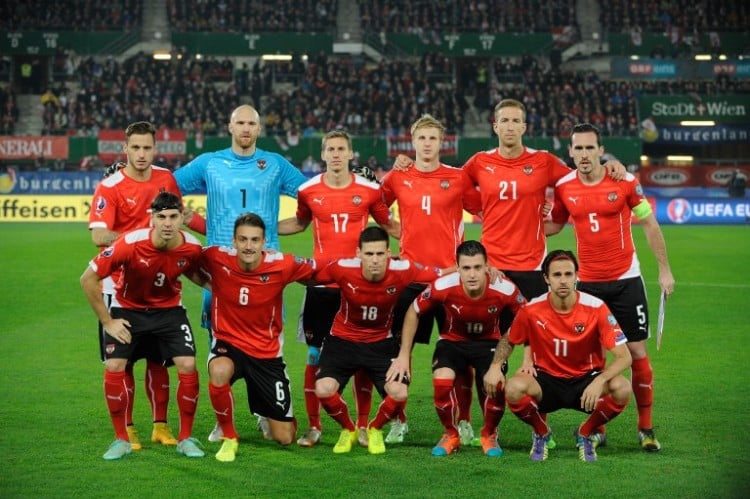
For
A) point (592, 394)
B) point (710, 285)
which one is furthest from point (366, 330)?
point (710, 285)

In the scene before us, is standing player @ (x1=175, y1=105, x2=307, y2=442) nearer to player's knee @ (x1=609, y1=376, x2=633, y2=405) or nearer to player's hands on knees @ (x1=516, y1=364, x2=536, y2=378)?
player's hands on knees @ (x1=516, y1=364, x2=536, y2=378)

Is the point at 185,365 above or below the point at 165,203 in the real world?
below

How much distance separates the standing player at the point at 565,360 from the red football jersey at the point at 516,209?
2.36 feet

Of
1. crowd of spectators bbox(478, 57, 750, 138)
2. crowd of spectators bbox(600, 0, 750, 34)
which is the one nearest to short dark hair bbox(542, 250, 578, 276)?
crowd of spectators bbox(478, 57, 750, 138)

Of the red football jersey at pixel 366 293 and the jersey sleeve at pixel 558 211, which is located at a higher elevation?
the jersey sleeve at pixel 558 211

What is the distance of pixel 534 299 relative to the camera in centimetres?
694

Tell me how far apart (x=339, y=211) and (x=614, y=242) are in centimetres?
191

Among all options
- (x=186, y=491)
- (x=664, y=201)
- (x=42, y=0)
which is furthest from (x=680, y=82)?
A: (x=186, y=491)

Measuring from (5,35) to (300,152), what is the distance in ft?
40.5

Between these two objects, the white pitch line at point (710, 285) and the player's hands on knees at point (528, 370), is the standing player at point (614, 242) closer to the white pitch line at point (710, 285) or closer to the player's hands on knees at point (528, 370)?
the player's hands on knees at point (528, 370)

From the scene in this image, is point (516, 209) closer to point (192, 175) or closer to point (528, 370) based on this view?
point (528, 370)

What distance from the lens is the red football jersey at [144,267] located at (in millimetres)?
6816

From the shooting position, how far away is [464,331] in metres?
7.27

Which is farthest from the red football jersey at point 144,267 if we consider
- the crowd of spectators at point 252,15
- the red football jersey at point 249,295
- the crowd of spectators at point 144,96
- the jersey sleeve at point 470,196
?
the crowd of spectators at point 252,15
